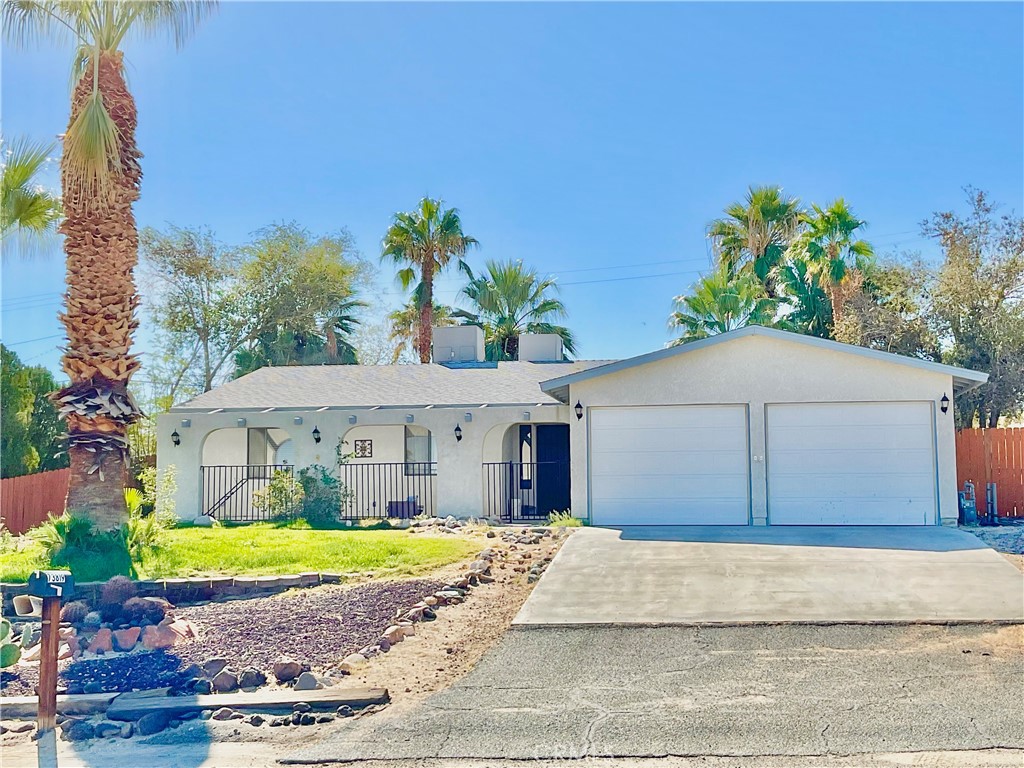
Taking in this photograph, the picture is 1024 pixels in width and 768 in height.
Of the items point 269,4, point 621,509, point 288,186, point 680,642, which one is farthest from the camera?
point 288,186

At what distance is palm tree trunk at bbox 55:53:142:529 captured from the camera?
1189 centimetres

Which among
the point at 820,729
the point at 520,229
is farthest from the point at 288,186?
the point at 820,729

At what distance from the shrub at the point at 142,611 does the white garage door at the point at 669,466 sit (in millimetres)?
8085

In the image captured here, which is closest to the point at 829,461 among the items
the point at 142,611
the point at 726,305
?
the point at 726,305

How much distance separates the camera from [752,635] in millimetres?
7656

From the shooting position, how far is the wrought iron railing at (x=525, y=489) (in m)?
17.9

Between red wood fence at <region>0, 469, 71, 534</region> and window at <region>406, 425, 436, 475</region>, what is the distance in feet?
23.9

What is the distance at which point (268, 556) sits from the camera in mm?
11922

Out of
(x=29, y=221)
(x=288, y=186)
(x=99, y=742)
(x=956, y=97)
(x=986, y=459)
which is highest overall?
(x=288, y=186)

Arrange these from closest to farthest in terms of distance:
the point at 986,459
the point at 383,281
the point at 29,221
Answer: the point at 29,221 → the point at 986,459 → the point at 383,281

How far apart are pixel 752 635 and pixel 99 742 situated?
17.1 feet

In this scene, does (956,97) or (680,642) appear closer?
(680,642)

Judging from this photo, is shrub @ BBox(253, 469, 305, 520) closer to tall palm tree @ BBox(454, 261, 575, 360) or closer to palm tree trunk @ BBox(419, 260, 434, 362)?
palm tree trunk @ BBox(419, 260, 434, 362)

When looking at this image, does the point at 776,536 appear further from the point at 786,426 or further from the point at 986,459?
the point at 986,459
